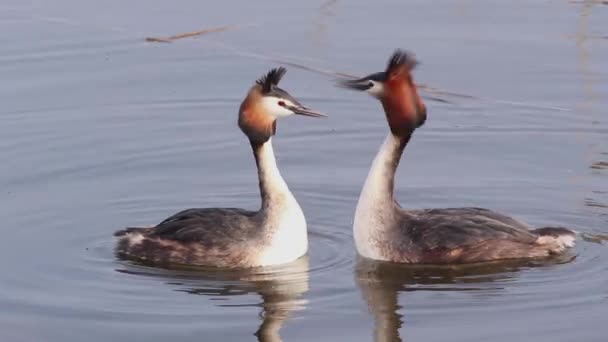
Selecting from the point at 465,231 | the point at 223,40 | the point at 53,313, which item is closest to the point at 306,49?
the point at 223,40

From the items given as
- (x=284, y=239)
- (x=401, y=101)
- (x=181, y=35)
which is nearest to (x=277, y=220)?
(x=284, y=239)

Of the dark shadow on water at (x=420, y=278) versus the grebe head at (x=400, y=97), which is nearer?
the dark shadow on water at (x=420, y=278)

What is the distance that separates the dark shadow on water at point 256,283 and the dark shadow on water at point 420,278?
1.33 feet

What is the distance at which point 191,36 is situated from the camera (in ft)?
50.8

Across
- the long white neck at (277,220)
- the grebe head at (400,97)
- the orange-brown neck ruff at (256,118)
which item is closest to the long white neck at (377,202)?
the grebe head at (400,97)

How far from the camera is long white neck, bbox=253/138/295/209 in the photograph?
1062 cm

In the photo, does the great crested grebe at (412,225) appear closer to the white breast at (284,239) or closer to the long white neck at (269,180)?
the white breast at (284,239)

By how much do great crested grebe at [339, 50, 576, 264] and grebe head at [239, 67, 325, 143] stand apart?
0.47m

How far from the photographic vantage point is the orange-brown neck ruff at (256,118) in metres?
10.6

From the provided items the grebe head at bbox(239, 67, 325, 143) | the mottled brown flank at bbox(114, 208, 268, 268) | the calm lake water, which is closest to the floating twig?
the calm lake water

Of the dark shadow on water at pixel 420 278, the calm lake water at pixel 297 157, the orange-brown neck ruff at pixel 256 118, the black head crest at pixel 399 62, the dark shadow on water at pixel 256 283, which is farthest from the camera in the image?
the black head crest at pixel 399 62

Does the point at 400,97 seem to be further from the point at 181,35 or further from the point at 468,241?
the point at 181,35

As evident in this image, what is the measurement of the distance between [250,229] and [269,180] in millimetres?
359

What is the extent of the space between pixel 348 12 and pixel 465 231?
20.2 ft
